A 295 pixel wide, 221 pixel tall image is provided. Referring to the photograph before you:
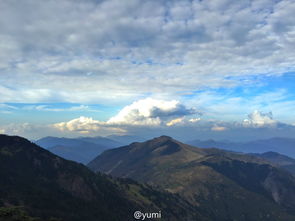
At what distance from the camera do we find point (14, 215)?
511 ft

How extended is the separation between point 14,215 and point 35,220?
1438 centimetres

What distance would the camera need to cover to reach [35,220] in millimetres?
151875
